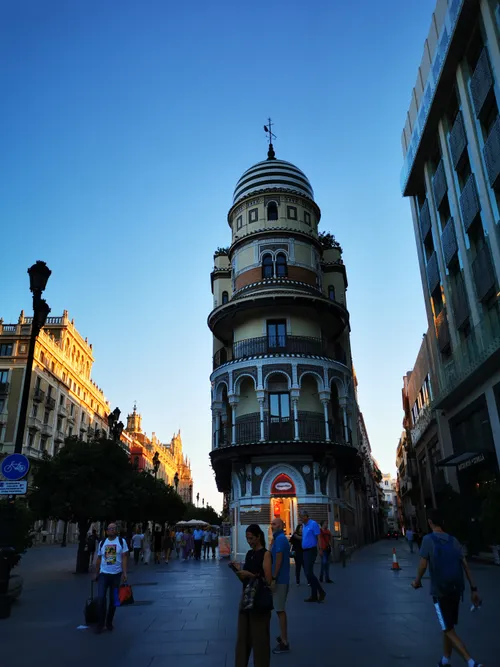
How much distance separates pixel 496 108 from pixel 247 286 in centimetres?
1463

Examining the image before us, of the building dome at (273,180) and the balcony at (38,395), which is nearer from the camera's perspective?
the building dome at (273,180)

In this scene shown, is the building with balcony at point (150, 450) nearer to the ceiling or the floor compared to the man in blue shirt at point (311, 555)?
nearer to the ceiling

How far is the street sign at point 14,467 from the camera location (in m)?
10.4

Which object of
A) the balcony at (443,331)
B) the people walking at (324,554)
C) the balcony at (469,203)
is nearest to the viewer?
the people walking at (324,554)

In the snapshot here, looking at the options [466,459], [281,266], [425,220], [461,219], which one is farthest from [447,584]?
[425,220]

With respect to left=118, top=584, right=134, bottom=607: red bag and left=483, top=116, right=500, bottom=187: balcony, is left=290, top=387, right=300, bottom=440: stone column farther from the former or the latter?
left=118, top=584, right=134, bottom=607: red bag

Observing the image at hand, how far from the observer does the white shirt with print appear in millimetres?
8352

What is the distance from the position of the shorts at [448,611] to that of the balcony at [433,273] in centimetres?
2379

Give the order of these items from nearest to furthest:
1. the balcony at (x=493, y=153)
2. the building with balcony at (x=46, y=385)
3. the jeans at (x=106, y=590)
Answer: the jeans at (x=106, y=590)
the balcony at (x=493, y=153)
the building with balcony at (x=46, y=385)

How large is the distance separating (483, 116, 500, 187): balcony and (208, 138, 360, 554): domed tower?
1079 centimetres

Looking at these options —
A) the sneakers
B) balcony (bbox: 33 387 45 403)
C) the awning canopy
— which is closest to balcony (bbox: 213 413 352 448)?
the awning canopy

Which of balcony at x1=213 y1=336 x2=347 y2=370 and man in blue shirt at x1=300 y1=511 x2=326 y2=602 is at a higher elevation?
balcony at x1=213 y1=336 x2=347 y2=370

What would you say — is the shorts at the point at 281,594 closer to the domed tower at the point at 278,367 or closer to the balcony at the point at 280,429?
the domed tower at the point at 278,367

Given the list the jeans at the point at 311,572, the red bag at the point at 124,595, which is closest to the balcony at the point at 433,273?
the jeans at the point at 311,572
